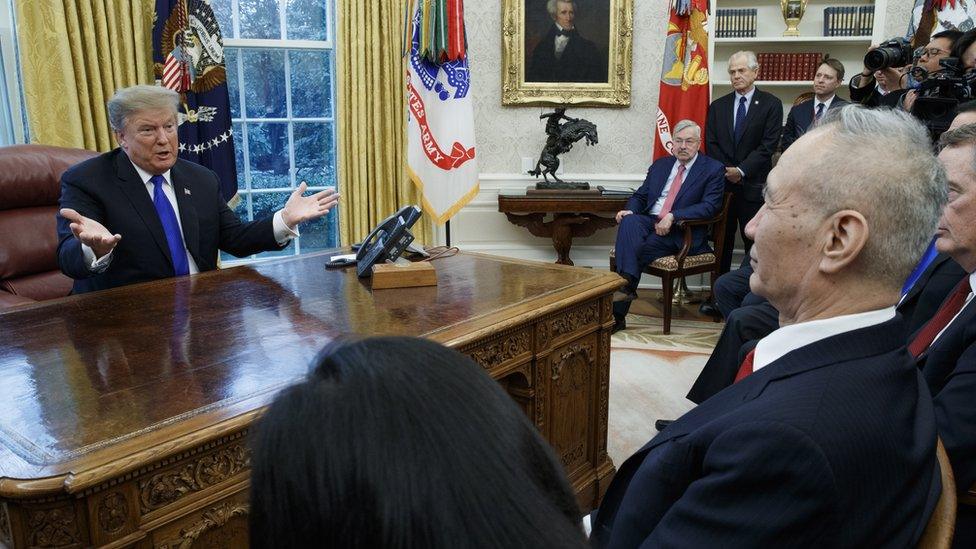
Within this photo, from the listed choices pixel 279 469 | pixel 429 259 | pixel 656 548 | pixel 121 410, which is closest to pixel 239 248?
pixel 429 259

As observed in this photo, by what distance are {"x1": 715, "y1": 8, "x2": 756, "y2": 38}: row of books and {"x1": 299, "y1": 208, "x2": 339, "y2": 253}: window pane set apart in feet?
10.5

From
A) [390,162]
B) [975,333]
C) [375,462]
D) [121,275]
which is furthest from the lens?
[390,162]

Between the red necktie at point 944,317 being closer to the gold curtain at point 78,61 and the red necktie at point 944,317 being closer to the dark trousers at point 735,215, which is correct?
the dark trousers at point 735,215

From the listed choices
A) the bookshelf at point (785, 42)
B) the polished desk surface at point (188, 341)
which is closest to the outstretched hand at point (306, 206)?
Result: the polished desk surface at point (188, 341)

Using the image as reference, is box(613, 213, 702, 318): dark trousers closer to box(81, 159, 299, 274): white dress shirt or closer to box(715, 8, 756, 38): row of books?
box(715, 8, 756, 38): row of books

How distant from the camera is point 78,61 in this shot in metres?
3.87

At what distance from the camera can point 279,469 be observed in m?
0.48

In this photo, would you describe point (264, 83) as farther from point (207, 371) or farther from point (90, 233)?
point (207, 371)

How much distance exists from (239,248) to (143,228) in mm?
411

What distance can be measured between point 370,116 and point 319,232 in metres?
1.00

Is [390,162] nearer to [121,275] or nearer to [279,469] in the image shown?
[121,275]

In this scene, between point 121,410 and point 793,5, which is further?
point 793,5

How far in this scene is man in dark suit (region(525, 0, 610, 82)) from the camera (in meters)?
5.56

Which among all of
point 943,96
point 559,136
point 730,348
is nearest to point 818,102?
point 559,136
